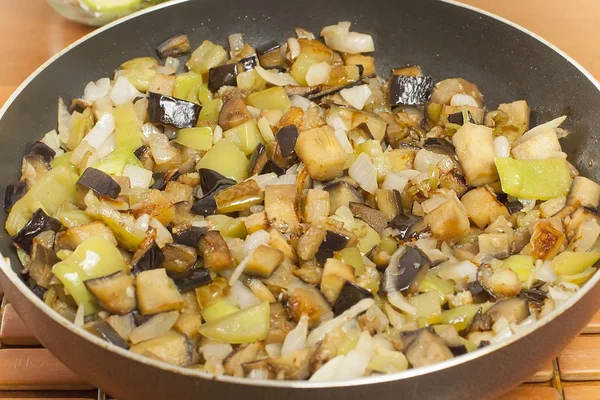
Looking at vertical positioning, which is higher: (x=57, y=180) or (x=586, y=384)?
(x=57, y=180)

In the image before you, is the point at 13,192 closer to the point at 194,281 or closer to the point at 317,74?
the point at 194,281

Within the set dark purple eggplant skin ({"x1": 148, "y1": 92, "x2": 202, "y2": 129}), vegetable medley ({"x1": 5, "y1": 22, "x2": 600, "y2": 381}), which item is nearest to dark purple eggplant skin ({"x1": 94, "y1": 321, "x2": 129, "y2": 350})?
vegetable medley ({"x1": 5, "y1": 22, "x2": 600, "y2": 381})

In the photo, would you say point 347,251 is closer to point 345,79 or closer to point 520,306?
point 520,306

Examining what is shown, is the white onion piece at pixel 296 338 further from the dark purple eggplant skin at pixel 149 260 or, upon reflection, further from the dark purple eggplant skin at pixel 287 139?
the dark purple eggplant skin at pixel 287 139

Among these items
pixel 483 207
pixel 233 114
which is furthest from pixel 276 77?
pixel 483 207

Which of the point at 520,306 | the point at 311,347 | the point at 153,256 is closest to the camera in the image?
the point at 311,347

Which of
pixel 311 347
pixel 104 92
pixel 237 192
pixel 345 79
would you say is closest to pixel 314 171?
pixel 237 192
